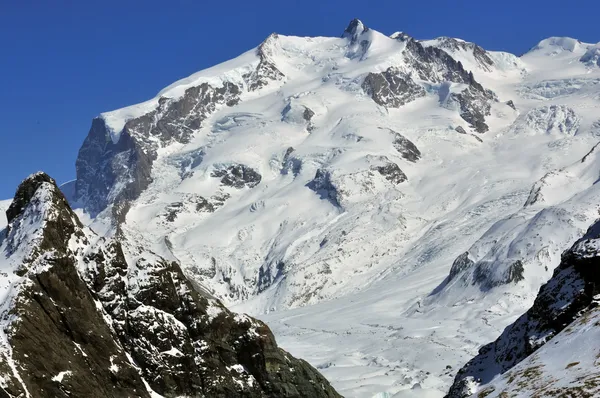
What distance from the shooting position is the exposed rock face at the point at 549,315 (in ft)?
157

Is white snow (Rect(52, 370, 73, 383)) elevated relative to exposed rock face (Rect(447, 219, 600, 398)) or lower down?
elevated

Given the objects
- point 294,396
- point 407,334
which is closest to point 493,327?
point 407,334

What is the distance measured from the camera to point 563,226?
19112 cm

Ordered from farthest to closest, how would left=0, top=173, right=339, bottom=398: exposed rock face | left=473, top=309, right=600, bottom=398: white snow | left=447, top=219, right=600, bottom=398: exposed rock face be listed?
left=0, top=173, right=339, bottom=398: exposed rock face, left=447, top=219, right=600, bottom=398: exposed rock face, left=473, top=309, right=600, bottom=398: white snow

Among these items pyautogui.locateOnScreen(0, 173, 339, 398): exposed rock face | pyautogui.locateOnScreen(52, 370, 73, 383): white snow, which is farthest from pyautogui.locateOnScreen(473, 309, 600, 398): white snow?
pyautogui.locateOnScreen(0, 173, 339, 398): exposed rock face

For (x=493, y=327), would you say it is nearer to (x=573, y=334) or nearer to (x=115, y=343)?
(x=115, y=343)

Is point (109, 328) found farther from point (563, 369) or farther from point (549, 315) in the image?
point (563, 369)

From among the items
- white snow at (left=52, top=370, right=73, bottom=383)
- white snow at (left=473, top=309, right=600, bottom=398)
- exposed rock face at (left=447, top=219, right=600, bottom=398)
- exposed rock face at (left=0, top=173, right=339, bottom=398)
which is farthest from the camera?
exposed rock face at (left=0, top=173, right=339, bottom=398)

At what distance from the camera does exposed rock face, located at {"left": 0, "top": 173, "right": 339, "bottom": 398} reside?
49.3 meters

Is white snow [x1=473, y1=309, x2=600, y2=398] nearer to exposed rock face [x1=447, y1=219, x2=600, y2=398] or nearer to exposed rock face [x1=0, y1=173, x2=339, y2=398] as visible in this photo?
exposed rock face [x1=447, y1=219, x2=600, y2=398]

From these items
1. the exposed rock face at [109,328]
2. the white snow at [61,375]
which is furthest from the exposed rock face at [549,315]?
the white snow at [61,375]

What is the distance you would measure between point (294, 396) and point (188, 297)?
1280 centimetres

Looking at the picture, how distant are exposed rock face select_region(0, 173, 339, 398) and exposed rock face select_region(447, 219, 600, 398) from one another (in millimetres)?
18274

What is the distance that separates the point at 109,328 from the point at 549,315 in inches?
1232
